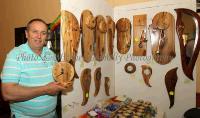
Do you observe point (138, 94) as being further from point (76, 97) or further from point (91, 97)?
point (76, 97)

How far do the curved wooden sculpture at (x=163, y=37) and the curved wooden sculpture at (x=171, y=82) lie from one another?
114 millimetres

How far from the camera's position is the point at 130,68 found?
2.02 metres

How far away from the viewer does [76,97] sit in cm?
152

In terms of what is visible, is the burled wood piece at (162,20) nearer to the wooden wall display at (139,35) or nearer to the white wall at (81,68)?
the wooden wall display at (139,35)

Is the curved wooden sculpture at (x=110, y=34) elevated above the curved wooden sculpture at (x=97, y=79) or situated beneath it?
elevated above

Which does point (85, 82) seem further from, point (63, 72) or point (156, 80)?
point (156, 80)

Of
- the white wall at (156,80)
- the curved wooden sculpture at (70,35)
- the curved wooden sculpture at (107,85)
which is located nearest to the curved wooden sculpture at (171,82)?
the white wall at (156,80)

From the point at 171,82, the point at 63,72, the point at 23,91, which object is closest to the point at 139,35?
the point at 171,82

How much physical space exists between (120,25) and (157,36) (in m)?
0.40

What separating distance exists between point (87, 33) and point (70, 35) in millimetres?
227

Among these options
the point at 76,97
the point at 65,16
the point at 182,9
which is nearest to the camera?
the point at 65,16

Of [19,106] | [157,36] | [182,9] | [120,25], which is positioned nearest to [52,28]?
[120,25]

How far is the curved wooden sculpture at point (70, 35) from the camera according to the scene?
1366mm

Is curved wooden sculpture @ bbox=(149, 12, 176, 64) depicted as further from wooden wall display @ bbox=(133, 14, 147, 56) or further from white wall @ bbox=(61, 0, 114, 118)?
white wall @ bbox=(61, 0, 114, 118)
